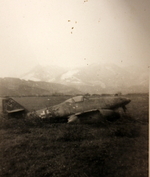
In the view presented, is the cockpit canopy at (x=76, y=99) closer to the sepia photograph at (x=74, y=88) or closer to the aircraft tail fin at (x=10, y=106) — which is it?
the sepia photograph at (x=74, y=88)

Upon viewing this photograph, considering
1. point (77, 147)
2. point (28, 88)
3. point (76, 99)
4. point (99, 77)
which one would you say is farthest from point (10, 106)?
point (99, 77)

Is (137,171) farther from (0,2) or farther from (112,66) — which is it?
(0,2)

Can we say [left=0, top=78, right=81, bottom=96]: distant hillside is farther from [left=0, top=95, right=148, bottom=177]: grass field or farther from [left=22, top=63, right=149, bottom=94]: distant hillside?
[left=0, top=95, right=148, bottom=177]: grass field

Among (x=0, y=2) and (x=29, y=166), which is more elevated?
(x=0, y=2)

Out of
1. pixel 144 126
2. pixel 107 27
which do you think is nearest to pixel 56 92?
pixel 107 27

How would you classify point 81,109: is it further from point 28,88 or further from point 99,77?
point 28,88

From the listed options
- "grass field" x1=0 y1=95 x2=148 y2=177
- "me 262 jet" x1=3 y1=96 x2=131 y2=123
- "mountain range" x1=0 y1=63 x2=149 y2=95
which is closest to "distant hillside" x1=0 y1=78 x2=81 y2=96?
"mountain range" x1=0 y1=63 x2=149 y2=95

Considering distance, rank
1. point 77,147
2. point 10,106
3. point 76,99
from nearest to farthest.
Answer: point 10,106
point 77,147
point 76,99
